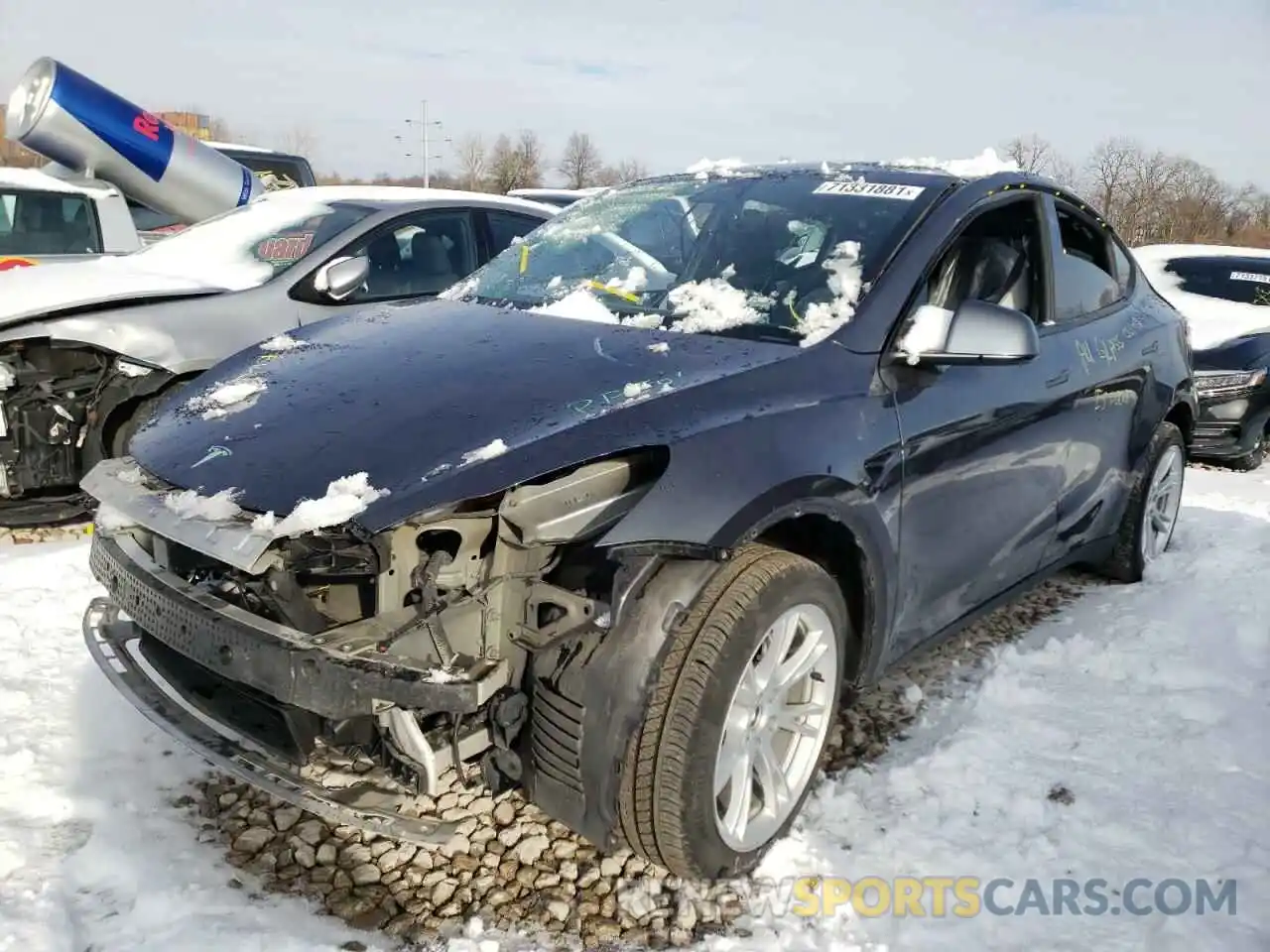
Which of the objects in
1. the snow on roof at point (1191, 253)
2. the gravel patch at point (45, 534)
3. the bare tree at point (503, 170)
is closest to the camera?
the gravel patch at point (45, 534)

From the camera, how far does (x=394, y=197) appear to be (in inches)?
212

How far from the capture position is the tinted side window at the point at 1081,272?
11.7 feet

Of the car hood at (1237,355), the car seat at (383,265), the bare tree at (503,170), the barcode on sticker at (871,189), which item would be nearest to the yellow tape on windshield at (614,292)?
the barcode on sticker at (871,189)

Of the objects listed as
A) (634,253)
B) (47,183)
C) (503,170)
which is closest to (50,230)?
(47,183)

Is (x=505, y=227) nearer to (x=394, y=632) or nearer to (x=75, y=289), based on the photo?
(x=75, y=289)

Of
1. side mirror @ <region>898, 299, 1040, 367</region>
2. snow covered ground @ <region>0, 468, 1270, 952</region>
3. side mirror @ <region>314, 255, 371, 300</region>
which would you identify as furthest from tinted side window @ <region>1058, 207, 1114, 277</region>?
side mirror @ <region>314, 255, 371, 300</region>

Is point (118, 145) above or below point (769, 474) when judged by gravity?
above

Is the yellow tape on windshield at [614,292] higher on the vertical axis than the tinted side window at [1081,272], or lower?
lower

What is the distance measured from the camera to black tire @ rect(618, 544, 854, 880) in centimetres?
212

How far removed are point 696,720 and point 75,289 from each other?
146 inches

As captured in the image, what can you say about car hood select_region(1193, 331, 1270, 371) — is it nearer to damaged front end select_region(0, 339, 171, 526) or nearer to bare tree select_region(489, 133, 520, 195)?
damaged front end select_region(0, 339, 171, 526)

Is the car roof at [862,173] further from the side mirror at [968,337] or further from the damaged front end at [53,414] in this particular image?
the damaged front end at [53,414]

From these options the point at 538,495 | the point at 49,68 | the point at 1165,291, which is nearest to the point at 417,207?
the point at 538,495

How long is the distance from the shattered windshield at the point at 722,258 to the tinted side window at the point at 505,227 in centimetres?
201
